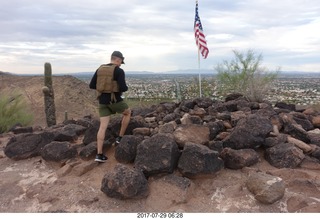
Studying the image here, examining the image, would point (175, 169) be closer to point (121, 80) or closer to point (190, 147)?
point (190, 147)

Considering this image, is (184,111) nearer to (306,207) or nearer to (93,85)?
(93,85)

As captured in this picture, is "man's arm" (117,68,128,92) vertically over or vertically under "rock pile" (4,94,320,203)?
over

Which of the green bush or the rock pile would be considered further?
the green bush

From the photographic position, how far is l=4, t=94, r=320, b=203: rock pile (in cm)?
440

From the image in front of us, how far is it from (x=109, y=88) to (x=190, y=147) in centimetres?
152

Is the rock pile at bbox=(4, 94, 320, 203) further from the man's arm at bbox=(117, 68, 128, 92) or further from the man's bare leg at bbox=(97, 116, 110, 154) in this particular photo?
the man's arm at bbox=(117, 68, 128, 92)

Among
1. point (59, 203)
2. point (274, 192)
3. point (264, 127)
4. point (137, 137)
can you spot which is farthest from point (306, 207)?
point (59, 203)

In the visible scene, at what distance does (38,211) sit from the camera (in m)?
4.41

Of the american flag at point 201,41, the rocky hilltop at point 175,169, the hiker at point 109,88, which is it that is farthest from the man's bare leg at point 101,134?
the american flag at point 201,41

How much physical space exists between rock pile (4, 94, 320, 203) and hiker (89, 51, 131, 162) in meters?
0.36

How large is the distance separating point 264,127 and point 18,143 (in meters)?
4.22

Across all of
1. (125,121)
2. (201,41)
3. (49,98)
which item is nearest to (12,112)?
(49,98)

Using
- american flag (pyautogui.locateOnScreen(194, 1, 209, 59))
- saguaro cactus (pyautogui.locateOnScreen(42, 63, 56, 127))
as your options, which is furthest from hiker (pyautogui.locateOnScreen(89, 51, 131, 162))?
saguaro cactus (pyautogui.locateOnScreen(42, 63, 56, 127))

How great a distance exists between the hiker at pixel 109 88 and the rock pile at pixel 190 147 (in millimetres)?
359
